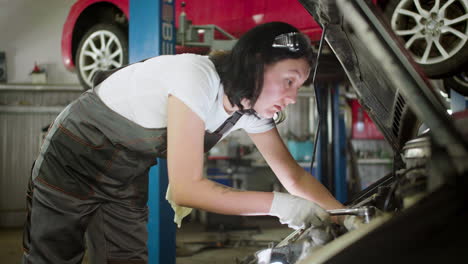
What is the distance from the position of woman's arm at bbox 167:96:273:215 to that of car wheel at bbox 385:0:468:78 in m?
1.76

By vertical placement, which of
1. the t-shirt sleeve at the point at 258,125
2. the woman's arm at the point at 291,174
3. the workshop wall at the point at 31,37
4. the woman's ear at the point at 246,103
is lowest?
the woman's arm at the point at 291,174

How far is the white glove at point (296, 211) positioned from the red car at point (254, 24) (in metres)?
1.65

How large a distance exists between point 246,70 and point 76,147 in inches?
21.9

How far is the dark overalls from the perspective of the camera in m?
1.21

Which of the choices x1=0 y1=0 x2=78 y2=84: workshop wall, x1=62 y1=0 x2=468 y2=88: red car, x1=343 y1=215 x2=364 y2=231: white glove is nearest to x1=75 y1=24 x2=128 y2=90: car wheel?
x1=62 y1=0 x2=468 y2=88: red car

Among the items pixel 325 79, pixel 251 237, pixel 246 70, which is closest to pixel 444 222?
pixel 246 70

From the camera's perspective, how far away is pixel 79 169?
4.09 feet

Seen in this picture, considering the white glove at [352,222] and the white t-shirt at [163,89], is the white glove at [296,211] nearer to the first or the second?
the white glove at [352,222]

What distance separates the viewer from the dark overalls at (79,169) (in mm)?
1214

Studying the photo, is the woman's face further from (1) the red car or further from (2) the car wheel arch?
(2) the car wheel arch

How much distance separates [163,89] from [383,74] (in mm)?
598

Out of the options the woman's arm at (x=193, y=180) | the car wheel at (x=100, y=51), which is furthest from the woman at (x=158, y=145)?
the car wheel at (x=100, y=51)

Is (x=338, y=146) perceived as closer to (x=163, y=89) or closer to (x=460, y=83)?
(x=460, y=83)

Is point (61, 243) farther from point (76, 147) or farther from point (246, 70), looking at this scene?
point (246, 70)
